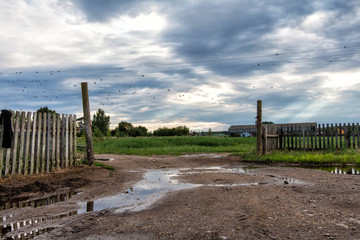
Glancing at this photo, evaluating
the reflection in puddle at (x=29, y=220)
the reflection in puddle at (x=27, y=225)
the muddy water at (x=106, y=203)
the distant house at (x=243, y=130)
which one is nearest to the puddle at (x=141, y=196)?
the muddy water at (x=106, y=203)

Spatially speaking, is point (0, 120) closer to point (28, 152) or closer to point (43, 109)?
point (28, 152)

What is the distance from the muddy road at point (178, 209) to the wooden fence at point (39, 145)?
0.67 m

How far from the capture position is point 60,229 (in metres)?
4.86

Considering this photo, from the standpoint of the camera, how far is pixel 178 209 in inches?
227

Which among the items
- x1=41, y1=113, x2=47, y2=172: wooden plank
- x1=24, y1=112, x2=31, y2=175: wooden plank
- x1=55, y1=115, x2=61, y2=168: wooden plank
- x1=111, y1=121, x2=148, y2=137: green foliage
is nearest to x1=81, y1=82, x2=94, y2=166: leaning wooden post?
x1=55, y1=115, x2=61, y2=168: wooden plank

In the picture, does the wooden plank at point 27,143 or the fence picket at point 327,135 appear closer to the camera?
the wooden plank at point 27,143

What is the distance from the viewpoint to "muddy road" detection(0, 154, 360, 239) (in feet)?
14.8

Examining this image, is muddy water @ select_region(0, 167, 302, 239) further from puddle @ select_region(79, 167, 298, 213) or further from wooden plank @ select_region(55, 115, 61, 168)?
wooden plank @ select_region(55, 115, 61, 168)

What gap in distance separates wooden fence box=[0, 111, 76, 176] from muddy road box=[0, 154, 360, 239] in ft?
2.19

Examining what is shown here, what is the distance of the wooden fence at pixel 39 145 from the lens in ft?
32.6

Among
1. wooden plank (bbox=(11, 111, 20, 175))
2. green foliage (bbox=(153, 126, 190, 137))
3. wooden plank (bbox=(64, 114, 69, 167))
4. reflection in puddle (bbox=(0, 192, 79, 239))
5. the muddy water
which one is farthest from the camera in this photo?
green foliage (bbox=(153, 126, 190, 137))

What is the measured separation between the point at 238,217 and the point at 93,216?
8.66 feet

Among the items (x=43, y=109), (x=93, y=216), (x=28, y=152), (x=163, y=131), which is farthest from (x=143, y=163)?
(x=163, y=131)

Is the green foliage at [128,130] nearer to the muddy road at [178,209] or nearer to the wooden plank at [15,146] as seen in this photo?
the wooden plank at [15,146]
